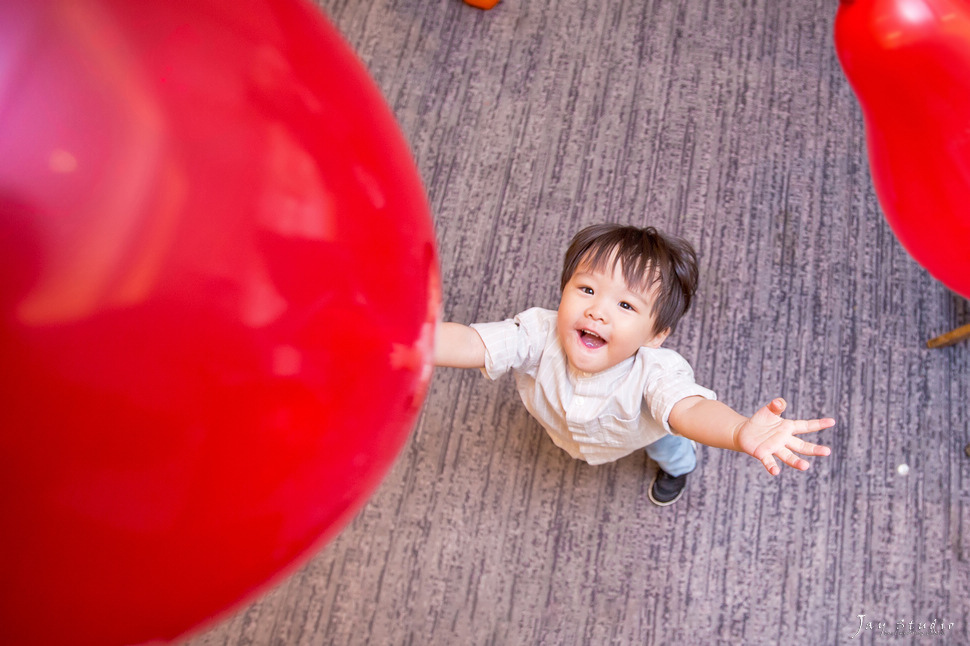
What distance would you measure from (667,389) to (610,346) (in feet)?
0.29

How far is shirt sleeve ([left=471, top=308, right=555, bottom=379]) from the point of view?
98cm

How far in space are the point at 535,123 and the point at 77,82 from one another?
1.28 meters

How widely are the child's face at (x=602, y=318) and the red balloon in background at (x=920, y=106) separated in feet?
1.23

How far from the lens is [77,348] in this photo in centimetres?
33

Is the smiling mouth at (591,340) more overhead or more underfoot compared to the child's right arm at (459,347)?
more underfoot

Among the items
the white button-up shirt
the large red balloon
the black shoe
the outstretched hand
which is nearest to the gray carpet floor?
the black shoe

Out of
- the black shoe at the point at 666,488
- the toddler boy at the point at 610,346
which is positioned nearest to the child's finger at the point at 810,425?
the toddler boy at the point at 610,346

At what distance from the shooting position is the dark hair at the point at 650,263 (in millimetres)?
944

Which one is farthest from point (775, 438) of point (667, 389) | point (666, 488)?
point (666, 488)

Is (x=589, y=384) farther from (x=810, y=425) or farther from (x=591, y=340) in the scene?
(x=810, y=425)

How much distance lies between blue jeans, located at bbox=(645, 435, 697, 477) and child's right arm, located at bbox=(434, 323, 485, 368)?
359 millimetres

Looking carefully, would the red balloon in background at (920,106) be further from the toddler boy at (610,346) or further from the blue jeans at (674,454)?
the blue jeans at (674,454)

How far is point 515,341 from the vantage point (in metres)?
0.99

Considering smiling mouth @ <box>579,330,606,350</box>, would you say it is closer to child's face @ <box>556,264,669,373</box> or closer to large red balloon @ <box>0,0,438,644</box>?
child's face @ <box>556,264,669,373</box>
